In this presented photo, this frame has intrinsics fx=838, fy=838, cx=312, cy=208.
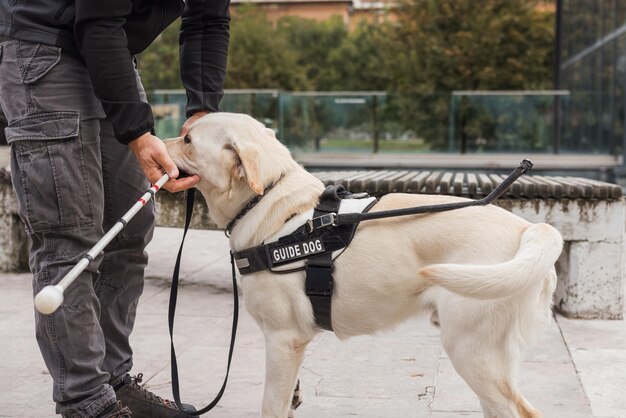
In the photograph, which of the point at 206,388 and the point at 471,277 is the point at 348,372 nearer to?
the point at 206,388

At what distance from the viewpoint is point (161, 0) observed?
11.1 ft

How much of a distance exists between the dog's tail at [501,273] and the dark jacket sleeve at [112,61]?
1.20m

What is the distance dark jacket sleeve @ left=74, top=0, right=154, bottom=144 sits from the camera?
2979 millimetres

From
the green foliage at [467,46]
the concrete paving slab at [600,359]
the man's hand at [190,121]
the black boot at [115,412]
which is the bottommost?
the concrete paving slab at [600,359]

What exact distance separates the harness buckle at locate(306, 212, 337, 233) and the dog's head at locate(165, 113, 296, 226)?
0.76 ft

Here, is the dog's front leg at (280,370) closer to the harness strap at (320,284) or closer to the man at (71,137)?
the harness strap at (320,284)

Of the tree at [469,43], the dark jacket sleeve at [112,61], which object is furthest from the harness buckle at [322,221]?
the tree at [469,43]

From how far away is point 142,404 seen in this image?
3682 millimetres

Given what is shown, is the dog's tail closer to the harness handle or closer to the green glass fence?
the harness handle

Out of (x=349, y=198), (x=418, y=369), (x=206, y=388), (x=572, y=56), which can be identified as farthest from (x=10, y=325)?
(x=572, y=56)

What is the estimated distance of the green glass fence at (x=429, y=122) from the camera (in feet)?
56.6

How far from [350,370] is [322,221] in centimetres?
163

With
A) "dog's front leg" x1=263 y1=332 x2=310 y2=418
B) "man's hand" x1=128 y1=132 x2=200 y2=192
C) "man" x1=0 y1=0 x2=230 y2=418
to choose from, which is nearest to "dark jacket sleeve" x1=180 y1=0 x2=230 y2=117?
"man" x1=0 y1=0 x2=230 y2=418

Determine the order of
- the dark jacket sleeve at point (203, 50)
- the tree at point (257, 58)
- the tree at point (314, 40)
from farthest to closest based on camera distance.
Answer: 1. the tree at point (314, 40)
2. the tree at point (257, 58)
3. the dark jacket sleeve at point (203, 50)
